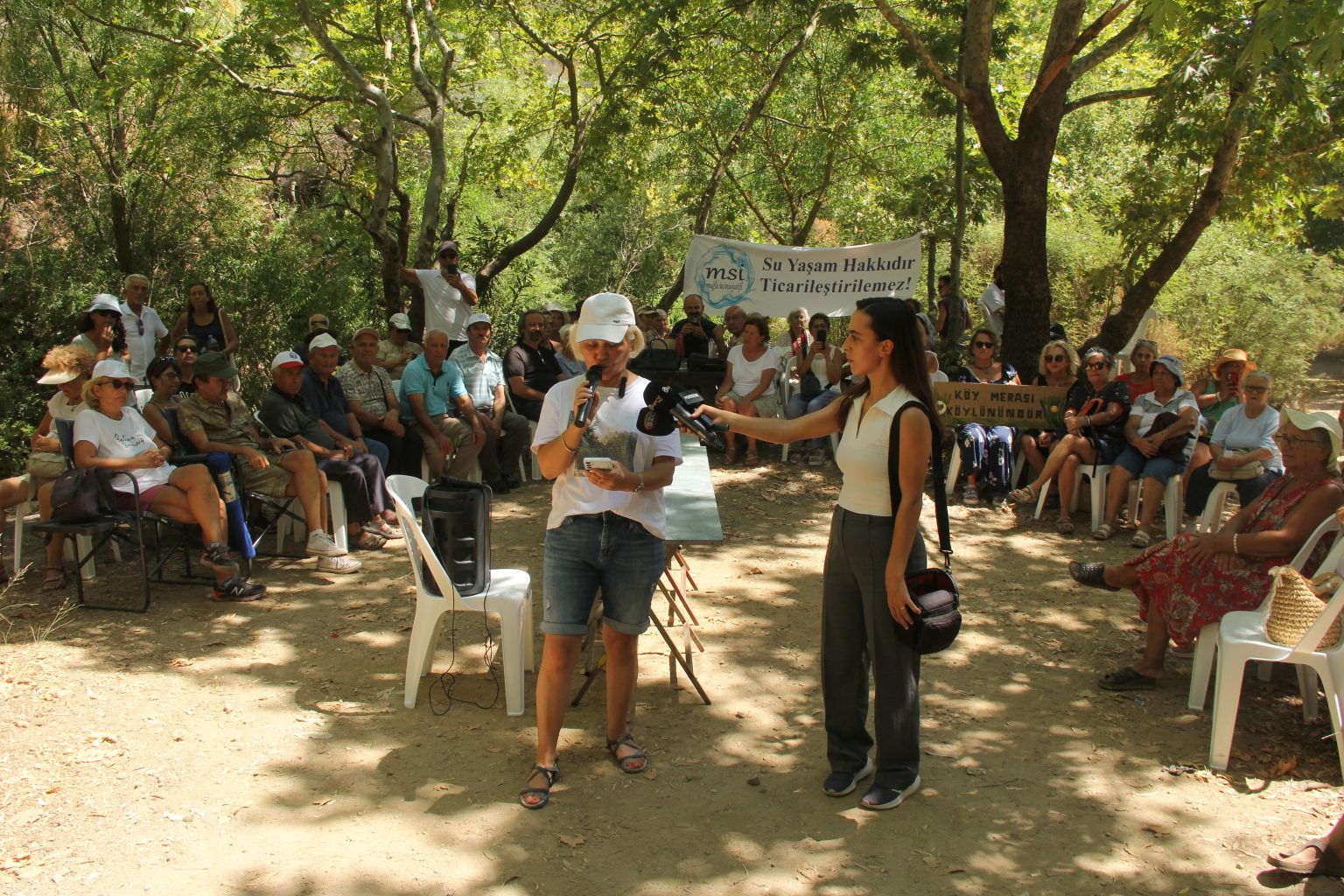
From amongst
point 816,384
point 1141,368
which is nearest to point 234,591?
point 816,384

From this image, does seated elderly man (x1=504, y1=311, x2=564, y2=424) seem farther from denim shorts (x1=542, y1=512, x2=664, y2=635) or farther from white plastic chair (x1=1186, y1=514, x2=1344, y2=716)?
white plastic chair (x1=1186, y1=514, x2=1344, y2=716)

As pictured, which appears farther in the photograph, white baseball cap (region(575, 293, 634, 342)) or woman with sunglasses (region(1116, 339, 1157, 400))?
woman with sunglasses (region(1116, 339, 1157, 400))

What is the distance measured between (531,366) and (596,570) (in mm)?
6022

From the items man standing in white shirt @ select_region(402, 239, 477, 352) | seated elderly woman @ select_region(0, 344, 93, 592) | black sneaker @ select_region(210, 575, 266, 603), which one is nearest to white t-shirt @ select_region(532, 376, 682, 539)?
black sneaker @ select_region(210, 575, 266, 603)

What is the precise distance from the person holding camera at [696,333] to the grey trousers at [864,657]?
7138 mm

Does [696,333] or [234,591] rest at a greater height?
[696,333]

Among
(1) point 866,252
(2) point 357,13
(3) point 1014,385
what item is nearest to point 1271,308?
(1) point 866,252

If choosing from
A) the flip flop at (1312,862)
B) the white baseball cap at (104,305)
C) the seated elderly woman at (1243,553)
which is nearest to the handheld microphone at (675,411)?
the flip flop at (1312,862)

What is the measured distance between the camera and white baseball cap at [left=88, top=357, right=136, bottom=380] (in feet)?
19.7

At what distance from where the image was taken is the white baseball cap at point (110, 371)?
6000mm

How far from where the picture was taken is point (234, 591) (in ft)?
20.1

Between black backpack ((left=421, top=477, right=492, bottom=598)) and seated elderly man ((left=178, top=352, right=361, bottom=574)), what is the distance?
231cm

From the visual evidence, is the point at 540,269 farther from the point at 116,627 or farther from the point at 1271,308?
the point at 116,627

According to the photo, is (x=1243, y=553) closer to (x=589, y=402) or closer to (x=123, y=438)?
(x=589, y=402)
